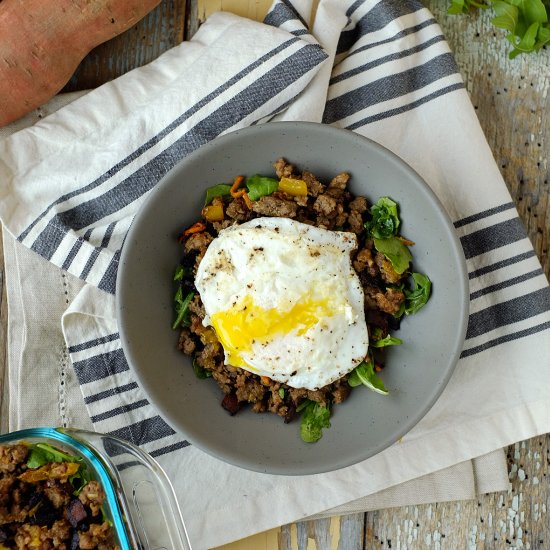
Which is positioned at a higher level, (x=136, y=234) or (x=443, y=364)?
(x=136, y=234)

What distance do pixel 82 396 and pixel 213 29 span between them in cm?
152

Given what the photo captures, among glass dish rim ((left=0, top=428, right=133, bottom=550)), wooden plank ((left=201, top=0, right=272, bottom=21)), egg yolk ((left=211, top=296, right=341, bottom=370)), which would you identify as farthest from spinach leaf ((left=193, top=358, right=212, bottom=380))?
wooden plank ((left=201, top=0, right=272, bottom=21))

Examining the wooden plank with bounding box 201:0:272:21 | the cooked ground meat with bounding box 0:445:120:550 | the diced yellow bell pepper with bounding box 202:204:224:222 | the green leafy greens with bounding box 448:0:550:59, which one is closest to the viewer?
the cooked ground meat with bounding box 0:445:120:550

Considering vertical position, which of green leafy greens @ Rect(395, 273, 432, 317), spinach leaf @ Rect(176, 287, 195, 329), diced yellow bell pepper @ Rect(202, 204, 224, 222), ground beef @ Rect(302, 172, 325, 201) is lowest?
green leafy greens @ Rect(395, 273, 432, 317)

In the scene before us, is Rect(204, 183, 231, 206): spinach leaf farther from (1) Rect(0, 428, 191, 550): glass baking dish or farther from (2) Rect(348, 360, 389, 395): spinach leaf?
(1) Rect(0, 428, 191, 550): glass baking dish

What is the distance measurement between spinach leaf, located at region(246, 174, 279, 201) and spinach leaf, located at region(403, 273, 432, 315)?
0.59m

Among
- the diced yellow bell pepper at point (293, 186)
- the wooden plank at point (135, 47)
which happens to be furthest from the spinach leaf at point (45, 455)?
the wooden plank at point (135, 47)

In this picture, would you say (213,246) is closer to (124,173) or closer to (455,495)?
(124,173)

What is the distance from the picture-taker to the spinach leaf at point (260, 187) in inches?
107

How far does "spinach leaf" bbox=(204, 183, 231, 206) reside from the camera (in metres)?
2.75

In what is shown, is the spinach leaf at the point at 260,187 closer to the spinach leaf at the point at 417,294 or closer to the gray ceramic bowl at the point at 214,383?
the gray ceramic bowl at the point at 214,383

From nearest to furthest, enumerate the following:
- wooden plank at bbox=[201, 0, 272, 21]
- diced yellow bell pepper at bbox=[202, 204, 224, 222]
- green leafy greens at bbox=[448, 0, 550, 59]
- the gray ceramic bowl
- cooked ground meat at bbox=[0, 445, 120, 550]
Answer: cooked ground meat at bbox=[0, 445, 120, 550]
the gray ceramic bowl
diced yellow bell pepper at bbox=[202, 204, 224, 222]
green leafy greens at bbox=[448, 0, 550, 59]
wooden plank at bbox=[201, 0, 272, 21]

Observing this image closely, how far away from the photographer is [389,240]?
2709 millimetres

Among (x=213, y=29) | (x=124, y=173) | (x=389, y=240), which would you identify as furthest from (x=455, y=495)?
(x=213, y=29)
